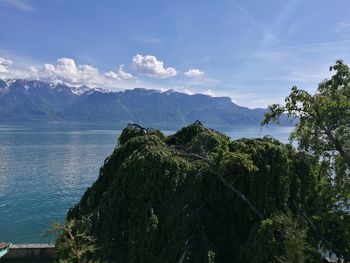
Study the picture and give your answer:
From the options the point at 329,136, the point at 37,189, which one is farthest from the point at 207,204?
the point at 37,189

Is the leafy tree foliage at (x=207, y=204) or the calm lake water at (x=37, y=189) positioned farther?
the calm lake water at (x=37, y=189)

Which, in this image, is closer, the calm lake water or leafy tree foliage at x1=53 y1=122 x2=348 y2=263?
leafy tree foliage at x1=53 y1=122 x2=348 y2=263

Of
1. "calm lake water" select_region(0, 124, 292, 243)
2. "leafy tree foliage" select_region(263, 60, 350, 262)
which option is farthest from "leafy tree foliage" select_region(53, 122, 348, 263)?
"calm lake water" select_region(0, 124, 292, 243)

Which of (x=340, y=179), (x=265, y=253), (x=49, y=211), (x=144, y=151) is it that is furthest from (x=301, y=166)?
(x=49, y=211)

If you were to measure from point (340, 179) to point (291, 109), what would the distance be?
15.6 feet

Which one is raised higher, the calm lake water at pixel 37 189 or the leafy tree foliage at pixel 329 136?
the leafy tree foliage at pixel 329 136

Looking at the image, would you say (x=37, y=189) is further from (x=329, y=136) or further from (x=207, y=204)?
(x=329, y=136)

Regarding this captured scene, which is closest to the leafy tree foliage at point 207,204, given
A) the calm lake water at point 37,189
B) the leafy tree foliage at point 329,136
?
the leafy tree foliage at point 329,136

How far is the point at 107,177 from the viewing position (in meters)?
16.5

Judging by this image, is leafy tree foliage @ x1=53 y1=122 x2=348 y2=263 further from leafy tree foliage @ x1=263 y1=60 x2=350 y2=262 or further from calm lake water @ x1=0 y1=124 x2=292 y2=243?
calm lake water @ x1=0 y1=124 x2=292 y2=243

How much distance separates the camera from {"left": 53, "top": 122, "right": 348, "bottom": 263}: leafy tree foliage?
12.7 metres

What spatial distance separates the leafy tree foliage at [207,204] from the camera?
41.6 feet

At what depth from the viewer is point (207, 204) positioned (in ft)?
46.1

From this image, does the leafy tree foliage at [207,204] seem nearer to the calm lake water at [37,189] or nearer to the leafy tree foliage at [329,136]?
the leafy tree foliage at [329,136]
